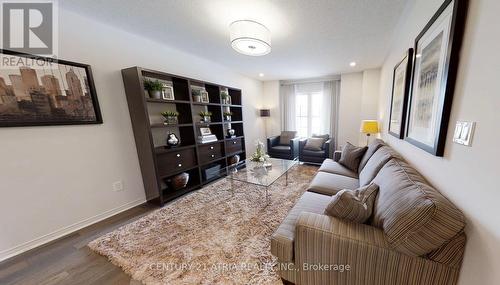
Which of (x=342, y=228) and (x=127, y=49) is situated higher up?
(x=127, y=49)

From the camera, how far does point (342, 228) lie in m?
1.02

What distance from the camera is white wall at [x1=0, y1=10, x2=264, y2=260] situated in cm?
155

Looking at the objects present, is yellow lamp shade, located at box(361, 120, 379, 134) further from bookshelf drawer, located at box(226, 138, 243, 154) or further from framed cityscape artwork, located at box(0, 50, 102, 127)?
framed cityscape artwork, located at box(0, 50, 102, 127)

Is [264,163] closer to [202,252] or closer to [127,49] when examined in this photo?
[202,252]

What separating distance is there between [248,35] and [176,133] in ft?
6.19

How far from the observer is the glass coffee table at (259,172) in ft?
7.66

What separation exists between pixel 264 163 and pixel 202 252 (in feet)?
5.37

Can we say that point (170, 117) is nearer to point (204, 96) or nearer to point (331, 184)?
point (204, 96)

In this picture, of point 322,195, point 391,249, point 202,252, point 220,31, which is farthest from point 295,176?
point 220,31

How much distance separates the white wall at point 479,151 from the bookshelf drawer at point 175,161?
2.71m

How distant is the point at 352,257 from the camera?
953 millimetres

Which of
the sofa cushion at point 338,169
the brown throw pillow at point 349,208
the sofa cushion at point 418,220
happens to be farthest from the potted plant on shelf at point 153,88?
the sofa cushion at point 418,220

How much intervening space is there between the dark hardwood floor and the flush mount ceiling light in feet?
7.66

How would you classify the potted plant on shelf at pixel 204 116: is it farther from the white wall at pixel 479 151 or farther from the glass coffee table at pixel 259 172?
the white wall at pixel 479 151
